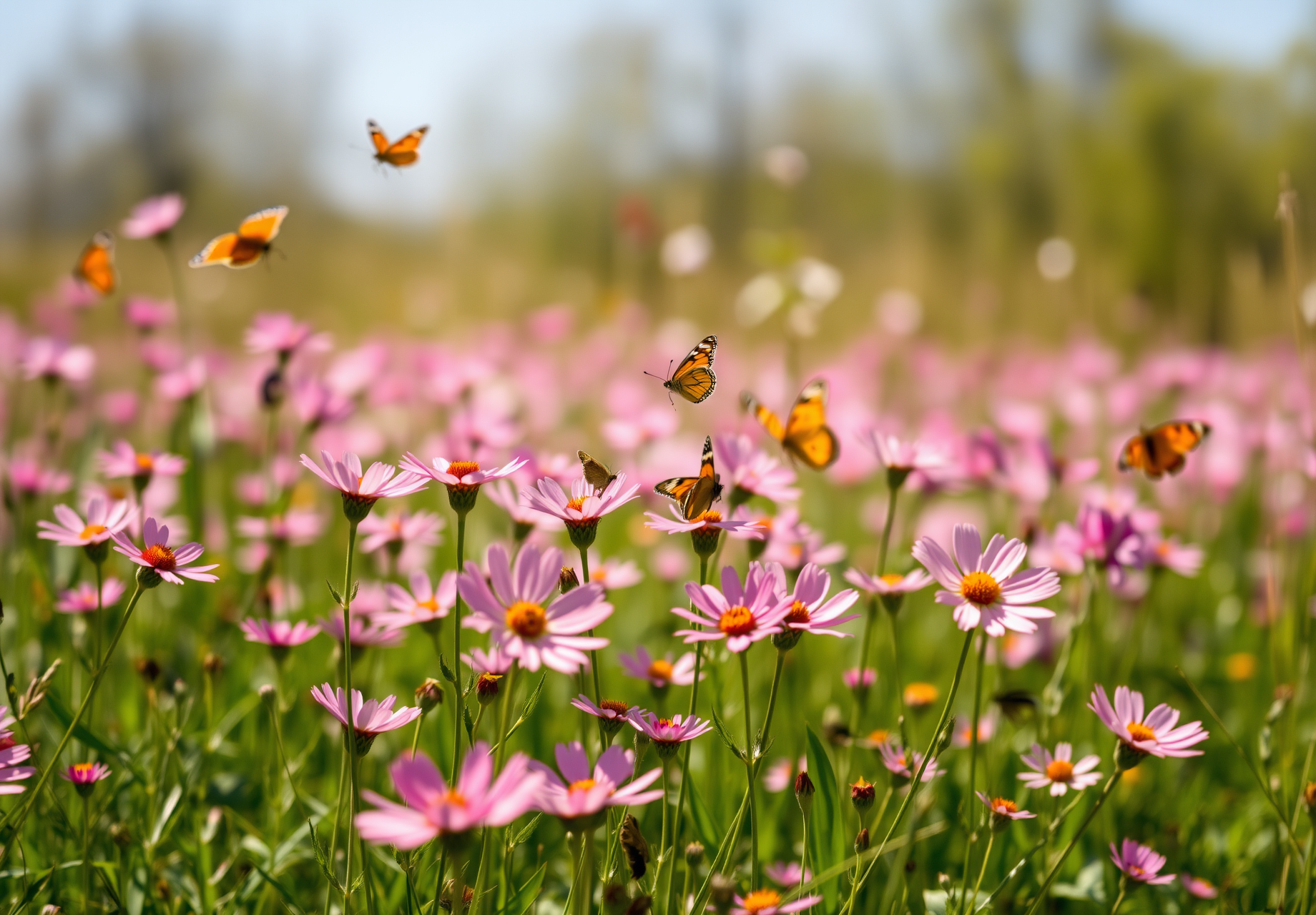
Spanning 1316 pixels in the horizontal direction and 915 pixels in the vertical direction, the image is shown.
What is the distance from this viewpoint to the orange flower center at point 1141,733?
97 centimetres

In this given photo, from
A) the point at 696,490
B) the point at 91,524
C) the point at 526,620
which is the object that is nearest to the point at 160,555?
the point at 91,524

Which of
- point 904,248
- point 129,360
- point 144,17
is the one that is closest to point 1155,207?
point 904,248

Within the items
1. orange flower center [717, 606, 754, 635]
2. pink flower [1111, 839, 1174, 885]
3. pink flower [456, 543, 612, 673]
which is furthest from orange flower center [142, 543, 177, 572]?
pink flower [1111, 839, 1174, 885]

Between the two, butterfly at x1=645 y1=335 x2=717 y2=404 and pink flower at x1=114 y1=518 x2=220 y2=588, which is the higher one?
butterfly at x1=645 y1=335 x2=717 y2=404

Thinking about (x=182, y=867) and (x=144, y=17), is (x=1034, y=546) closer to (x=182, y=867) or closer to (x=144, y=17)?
(x=182, y=867)

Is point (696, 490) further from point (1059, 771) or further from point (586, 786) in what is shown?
point (1059, 771)

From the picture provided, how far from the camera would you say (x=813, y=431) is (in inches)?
52.3

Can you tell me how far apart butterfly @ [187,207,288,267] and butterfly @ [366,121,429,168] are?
0.51 ft

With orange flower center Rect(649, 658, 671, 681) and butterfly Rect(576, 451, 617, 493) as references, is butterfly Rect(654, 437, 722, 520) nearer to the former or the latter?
butterfly Rect(576, 451, 617, 493)

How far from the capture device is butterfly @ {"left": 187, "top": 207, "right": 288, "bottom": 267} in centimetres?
125

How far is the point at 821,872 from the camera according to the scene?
1060 millimetres

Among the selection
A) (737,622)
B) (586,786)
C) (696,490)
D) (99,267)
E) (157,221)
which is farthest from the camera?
(157,221)

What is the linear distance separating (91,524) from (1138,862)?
1.31 meters

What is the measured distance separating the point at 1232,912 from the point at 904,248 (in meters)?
6.20
